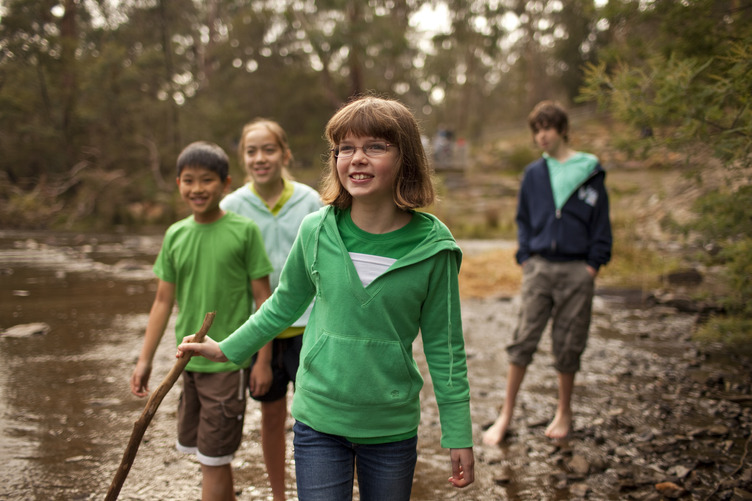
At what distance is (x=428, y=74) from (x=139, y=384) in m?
39.0

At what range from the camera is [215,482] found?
2729 mm

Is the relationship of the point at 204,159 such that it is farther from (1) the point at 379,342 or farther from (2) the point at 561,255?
(2) the point at 561,255

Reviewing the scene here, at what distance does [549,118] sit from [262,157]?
6.36ft

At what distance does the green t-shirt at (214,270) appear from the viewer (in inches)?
110

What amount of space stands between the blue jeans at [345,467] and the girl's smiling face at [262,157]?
1603mm

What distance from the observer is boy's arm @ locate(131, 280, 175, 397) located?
283 cm

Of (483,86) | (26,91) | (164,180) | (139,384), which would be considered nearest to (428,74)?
(483,86)

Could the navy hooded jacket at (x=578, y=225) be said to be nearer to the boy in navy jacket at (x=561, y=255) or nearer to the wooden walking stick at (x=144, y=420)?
the boy in navy jacket at (x=561, y=255)

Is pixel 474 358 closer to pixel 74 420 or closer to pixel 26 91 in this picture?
pixel 74 420

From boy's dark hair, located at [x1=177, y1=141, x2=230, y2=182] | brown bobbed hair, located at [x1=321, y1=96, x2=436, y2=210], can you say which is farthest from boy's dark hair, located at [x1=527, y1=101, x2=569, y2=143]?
brown bobbed hair, located at [x1=321, y1=96, x2=436, y2=210]

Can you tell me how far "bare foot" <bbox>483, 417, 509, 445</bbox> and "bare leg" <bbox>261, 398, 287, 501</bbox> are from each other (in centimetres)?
150

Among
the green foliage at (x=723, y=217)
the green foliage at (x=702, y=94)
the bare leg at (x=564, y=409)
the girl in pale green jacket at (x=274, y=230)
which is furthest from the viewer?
the green foliage at (x=723, y=217)

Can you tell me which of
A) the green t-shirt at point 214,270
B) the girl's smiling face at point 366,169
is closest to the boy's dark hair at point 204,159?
the green t-shirt at point 214,270

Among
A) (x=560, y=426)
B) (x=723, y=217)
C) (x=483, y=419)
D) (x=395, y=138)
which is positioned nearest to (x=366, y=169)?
(x=395, y=138)
